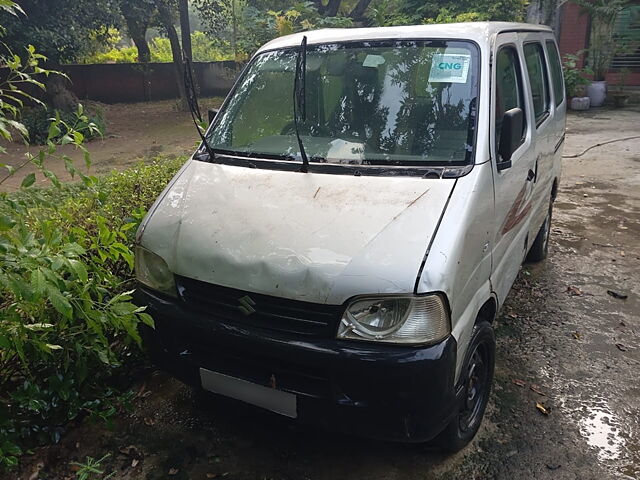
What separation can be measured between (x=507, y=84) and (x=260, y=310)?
204 cm

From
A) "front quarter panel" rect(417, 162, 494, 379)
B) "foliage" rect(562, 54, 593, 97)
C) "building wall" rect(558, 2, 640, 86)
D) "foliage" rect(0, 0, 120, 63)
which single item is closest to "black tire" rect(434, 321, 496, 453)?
"front quarter panel" rect(417, 162, 494, 379)

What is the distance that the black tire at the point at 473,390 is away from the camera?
2354 mm

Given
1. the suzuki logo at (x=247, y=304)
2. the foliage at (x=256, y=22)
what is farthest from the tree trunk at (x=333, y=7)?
the suzuki logo at (x=247, y=304)

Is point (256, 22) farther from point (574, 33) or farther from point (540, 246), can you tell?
point (540, 246)

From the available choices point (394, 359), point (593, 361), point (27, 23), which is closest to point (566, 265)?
point (593, 361)

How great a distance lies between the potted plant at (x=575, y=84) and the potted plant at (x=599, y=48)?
0.28m

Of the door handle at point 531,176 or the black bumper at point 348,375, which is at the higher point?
the door handle at point 531,176

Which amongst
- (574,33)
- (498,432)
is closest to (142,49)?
(574,33)

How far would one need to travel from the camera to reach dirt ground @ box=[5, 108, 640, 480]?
2.42 m

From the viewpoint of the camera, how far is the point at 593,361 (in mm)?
3271

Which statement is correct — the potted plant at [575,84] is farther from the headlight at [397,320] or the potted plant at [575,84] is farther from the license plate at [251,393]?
the license plate at [251,393]

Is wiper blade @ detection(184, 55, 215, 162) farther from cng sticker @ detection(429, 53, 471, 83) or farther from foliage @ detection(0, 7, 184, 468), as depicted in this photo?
cng sticker @ detection(429, 53, 471, 83)

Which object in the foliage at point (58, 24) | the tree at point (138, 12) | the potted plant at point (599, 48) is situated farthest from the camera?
the potted plant at point (599, 48)

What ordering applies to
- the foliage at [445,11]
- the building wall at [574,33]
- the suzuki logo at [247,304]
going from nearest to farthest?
the suzuki logo at [247,304] < the foliage at [445,11] < the building wall at [574,33]
